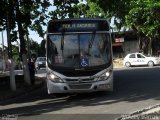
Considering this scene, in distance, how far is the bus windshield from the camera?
59.0 feet

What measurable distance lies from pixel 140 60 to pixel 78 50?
104ft

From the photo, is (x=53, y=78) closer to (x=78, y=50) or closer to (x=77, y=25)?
(x=78, y=50)

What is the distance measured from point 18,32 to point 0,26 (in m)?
1.09

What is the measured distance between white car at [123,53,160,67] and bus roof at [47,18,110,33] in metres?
30.6

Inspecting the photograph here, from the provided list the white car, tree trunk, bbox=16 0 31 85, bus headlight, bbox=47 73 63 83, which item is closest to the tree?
tree trunk, bbox=16 0 31 85

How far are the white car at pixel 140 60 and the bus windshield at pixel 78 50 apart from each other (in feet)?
101

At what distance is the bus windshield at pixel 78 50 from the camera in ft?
59.0

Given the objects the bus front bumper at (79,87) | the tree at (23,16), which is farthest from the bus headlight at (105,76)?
the tree at (23,16)

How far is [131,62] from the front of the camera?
49875 millimetres

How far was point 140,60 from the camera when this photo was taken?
49.2m

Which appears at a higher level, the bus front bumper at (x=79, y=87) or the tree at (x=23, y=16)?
the tree at (x=23, y=16)

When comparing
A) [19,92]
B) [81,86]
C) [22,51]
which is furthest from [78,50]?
[22,51]

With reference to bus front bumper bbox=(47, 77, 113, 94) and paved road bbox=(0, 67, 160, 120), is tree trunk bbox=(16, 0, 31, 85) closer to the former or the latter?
paved road bbox=(0, 67, 160, 120)

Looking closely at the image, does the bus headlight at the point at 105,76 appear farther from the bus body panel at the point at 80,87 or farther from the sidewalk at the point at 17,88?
the sidewalk at the point at 17,88
